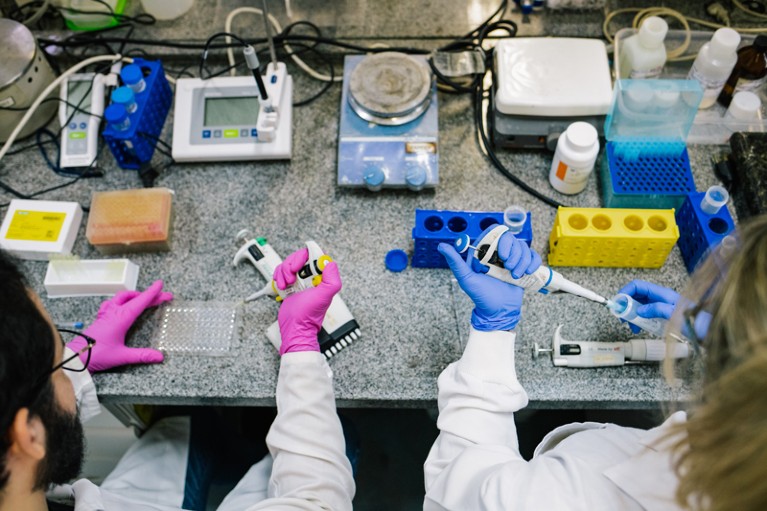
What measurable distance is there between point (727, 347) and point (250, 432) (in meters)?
1.23

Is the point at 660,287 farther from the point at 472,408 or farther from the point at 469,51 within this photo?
the point at 469,51

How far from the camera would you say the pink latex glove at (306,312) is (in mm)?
1021

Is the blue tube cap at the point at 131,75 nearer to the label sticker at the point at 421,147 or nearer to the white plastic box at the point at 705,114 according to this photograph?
the label sticker at the point at 421,147

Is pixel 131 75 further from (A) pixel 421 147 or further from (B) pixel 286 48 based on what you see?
(A) pixel 421 147

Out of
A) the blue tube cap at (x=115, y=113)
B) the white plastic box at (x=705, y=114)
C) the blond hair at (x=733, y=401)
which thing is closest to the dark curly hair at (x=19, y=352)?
the blue tube cap at (x=115, y=113)

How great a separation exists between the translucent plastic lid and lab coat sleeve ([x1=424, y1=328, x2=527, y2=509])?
0.49 meters

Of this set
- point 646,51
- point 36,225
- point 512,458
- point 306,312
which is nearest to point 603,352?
point 512,458

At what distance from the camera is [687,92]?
1.17 meters

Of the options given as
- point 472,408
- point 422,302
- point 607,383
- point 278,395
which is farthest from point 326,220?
point 607,383

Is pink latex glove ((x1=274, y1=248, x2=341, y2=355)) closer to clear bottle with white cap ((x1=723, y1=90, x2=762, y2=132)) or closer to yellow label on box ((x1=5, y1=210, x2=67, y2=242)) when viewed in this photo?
yellow label on box ((x1=5, y1=210, x2=67, y2=242))

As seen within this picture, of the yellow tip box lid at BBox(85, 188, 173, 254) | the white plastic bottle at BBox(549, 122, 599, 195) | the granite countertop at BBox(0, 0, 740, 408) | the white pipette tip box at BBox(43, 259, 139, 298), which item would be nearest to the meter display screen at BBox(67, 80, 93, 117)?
the granite countertop at BBox(0, 0, 740, 408)

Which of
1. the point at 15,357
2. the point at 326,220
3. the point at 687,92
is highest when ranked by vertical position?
the point at 687,92

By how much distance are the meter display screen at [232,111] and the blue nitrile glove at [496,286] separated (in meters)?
0.52

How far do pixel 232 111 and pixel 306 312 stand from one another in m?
0.50
